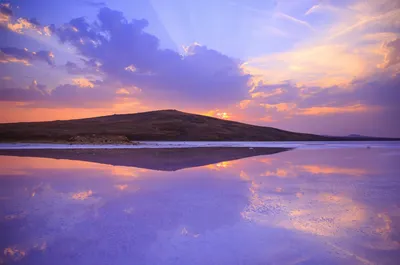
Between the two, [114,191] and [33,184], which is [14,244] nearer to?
[114,191]

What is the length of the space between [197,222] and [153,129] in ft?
176

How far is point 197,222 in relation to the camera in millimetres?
5188

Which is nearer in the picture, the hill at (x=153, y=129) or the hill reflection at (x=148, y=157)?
the hill reflection at (x=148, y=157)

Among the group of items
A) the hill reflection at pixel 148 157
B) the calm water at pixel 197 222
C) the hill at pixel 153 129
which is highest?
the hill at pixel 153 129

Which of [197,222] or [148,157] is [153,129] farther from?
[197,222]

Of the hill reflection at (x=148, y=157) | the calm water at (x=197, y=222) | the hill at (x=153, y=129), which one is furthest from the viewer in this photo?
the hill at (x=153, y=129)

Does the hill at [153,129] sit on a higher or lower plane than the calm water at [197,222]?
higher

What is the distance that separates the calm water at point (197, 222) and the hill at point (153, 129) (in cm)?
3857

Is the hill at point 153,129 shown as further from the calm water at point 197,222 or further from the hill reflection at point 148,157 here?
the calm water at point 197,222

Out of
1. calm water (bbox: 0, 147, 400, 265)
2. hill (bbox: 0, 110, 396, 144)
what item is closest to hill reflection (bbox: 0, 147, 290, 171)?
calm water (bbox: 0, 147, 400, 265)

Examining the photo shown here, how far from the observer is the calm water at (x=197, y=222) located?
383 centimetres

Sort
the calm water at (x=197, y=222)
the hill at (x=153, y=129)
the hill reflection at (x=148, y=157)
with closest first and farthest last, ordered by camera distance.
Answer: the calm water at (x=197, y=222) < the hill reflection at (x=148, y=157) < the hill at (x=153, y=129)

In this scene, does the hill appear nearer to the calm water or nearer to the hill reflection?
the hill reflection

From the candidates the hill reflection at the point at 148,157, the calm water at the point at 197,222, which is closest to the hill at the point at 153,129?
the hill reflection at the point at 148,157
